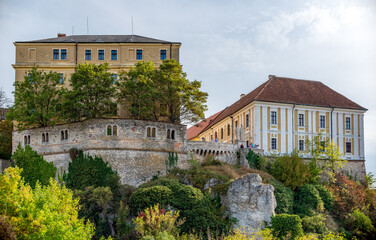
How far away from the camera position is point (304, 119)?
6469cm

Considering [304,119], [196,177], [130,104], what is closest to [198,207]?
[196,177]

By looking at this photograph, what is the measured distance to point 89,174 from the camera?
49.4m

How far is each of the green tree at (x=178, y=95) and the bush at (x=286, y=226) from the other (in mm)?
13416

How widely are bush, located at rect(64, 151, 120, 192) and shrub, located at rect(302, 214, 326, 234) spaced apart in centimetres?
1735

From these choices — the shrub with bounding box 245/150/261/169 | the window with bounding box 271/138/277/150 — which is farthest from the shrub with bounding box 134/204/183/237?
the window with bounding box 271/138/277/150

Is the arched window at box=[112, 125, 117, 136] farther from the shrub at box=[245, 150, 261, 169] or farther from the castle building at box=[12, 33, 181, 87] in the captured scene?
the shrub at box=[245, 150, 261, 169]

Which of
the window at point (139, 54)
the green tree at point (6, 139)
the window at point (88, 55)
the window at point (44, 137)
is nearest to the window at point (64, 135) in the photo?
the window at point (44, 137)

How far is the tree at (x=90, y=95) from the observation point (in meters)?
52.6

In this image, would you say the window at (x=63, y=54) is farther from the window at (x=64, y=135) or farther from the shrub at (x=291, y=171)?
the shrub at (x=291, y=171)

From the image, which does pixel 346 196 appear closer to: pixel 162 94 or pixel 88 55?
pixel 162 94

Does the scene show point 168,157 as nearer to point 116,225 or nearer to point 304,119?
point 116,225

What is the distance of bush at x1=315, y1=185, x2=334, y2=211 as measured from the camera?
180 feet

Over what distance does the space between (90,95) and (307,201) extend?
23436 millimetres

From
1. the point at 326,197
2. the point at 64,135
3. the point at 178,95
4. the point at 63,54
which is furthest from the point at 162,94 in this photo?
the point at 326,197
